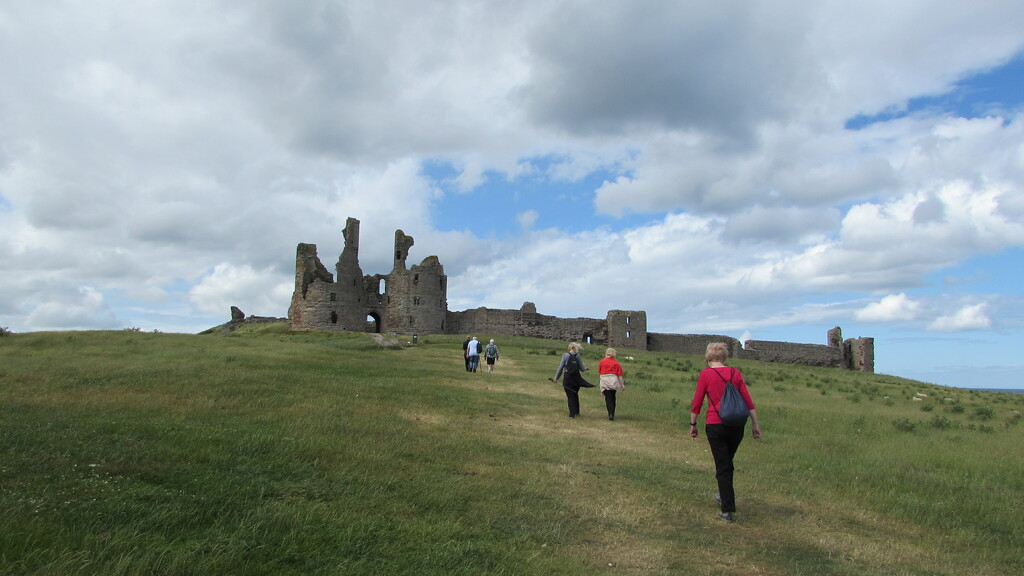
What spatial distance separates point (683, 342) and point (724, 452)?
5368cm

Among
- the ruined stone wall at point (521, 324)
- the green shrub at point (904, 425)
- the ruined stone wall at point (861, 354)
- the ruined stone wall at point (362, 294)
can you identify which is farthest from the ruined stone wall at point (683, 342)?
the green shrub at point (904, 425)

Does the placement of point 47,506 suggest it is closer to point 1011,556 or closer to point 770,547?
point 770,547

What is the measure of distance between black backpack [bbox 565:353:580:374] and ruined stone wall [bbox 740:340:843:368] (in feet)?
161

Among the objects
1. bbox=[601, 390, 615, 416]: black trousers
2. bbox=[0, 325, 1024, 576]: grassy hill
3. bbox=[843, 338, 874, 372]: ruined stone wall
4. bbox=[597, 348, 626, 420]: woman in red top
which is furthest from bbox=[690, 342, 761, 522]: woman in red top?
bbox=[843, 338, 874, 372]: ruined stone wall

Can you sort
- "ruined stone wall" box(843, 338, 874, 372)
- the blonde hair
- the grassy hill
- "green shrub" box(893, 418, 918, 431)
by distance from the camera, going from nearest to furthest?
1. the grassy hill
2. the blonde hair
3. "green shrub" box(893, 418, 918, 431)
4. "ruined stone wall" box(843, 338, 874, 372)

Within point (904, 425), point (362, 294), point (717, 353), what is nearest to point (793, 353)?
point (362, 294)

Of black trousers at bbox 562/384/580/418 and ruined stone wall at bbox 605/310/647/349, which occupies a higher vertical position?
ruined stone wall at bbox 605/310/647/349

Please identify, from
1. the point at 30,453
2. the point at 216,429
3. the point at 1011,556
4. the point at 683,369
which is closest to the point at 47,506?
the point at 30,453

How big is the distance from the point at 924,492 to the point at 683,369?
79.0 feet

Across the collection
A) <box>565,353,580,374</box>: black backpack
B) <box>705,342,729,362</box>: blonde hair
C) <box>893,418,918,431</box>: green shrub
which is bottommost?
<box>893,418,918,431</box>: green shrub

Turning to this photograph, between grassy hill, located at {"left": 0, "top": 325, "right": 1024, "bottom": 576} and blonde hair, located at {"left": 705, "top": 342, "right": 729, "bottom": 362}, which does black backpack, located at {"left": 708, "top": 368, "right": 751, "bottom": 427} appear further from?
grassy hill, located at {"left": 0, "top": 325, "right": 1024, "bottom": 576}

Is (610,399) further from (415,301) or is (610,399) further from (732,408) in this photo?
(415,301)

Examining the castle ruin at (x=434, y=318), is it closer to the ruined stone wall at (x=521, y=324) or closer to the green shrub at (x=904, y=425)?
the ruined stone wall at (x=521, y=324)

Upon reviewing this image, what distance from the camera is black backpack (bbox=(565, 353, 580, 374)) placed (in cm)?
1553
